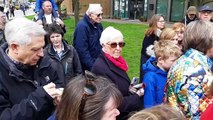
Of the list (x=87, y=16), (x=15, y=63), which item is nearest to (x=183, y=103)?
(x=15, y=63)

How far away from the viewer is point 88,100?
1.84 metres

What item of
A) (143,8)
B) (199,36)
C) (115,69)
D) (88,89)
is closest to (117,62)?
(115,69)

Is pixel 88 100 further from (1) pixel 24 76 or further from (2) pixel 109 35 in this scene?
(2) pixel 109 35

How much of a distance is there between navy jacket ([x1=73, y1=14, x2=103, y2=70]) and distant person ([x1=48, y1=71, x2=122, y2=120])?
3068 millimetres

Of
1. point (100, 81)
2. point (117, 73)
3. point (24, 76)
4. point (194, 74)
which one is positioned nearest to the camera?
point (100, 81)

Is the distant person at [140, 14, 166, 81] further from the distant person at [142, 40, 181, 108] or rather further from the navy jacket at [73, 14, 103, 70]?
the distant person at [142, 40, 181, 108]

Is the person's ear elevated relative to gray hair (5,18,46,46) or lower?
lower

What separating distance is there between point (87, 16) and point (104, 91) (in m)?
3.42

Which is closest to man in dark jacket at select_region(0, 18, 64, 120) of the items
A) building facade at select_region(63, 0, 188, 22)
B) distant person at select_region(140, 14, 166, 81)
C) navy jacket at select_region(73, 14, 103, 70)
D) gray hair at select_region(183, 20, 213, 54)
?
gray hair at select_region(183, 20, 213, 54)

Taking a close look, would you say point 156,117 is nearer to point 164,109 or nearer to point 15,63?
point 164,109

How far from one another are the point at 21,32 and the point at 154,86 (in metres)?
1.61

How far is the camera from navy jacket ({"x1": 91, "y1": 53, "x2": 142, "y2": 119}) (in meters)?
3.30

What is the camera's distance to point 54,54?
433 cm

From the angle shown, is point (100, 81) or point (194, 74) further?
point (194, 74)
